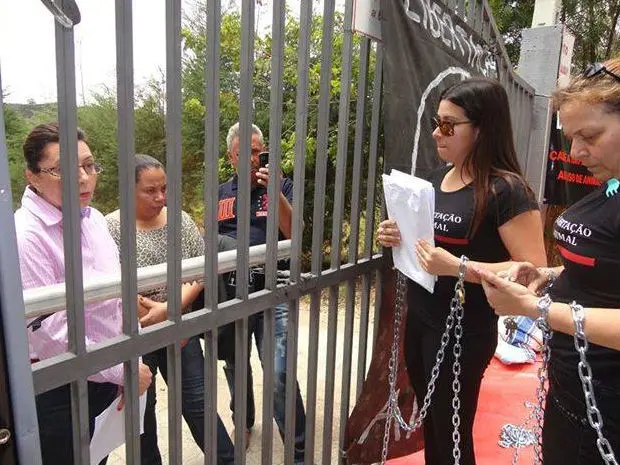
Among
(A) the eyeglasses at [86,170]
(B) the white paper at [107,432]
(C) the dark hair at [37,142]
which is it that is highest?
(C) the dark hair at [37,142]

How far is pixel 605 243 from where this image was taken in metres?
1.32

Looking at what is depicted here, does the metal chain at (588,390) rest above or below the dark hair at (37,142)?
below

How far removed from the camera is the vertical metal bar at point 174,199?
4.28 ft

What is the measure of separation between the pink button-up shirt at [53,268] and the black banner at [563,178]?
473 cm

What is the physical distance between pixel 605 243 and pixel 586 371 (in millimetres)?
353

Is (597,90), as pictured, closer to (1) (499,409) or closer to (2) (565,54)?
(1) (499,409)

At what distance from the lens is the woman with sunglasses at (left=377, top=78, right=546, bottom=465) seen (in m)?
1.79

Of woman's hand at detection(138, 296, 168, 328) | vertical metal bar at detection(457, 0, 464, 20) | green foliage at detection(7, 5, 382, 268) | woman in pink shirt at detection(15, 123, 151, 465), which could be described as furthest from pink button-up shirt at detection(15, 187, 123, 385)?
vertical metal bar at detection(457, 0, 464, 20)

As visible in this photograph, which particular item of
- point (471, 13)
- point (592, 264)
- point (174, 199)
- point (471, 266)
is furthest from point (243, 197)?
point (471, 13)

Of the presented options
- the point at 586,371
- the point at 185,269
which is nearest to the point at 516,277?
the point at 586,371

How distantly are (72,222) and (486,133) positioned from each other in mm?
1396

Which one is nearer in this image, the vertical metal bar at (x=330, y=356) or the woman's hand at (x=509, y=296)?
the woman's hand at (x=509, y=296)

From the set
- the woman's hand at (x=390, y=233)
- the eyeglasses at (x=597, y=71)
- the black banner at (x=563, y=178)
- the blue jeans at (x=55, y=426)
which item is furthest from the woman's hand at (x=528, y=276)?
the black banner at (x=563, y=178)

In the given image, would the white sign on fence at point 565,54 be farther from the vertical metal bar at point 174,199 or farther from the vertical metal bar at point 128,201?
the vertical metal bar at point 128,201
